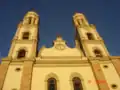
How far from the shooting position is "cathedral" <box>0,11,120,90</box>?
58.0 ft

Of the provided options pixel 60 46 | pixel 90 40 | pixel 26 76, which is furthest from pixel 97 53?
pixel 26 76

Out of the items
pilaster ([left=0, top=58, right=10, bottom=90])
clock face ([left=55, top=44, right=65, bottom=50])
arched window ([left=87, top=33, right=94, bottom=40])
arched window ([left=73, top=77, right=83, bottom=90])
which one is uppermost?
arched window ([left=87, top=33, right=94, bottom=40])

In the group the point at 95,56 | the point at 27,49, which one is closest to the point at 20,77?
the point at 27,49

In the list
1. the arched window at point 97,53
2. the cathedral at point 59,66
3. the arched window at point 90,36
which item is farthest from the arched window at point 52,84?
the arched window at point 90,36

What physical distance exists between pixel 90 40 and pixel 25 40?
26.8ft

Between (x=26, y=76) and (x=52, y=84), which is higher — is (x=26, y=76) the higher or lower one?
the higher one

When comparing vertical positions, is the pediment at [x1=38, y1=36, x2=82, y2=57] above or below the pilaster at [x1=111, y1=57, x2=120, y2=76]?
above

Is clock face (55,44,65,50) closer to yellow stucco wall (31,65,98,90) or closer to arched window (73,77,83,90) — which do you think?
yellow stucco wall (31,65,98,90)

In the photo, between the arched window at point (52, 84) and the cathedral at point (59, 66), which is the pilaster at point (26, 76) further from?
the arched window at point (52, 84)

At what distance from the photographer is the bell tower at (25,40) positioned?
2178cm

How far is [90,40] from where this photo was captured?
956 inches

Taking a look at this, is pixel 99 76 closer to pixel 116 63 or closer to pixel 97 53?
pixel 116 63

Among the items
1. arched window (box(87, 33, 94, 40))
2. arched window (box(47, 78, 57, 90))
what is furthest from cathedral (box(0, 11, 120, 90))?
arched window (box(87, 33, 94, 40))

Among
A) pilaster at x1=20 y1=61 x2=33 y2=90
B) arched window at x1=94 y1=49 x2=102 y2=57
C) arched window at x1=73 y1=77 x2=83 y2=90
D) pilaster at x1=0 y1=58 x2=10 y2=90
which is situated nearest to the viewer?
pilaster at x1=20 y1=61 x2=33 y2=90
